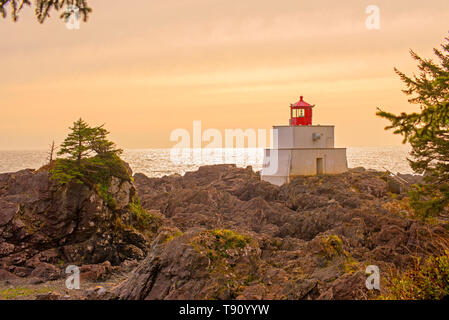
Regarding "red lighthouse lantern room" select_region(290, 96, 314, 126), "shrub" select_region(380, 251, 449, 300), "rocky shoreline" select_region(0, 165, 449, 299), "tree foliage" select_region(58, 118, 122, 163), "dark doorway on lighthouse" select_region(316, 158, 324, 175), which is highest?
"red lighthouse lantern room" select_region(290, 96, 314, 126)

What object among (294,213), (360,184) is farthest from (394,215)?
(360,184)

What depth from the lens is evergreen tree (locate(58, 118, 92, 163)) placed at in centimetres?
2391

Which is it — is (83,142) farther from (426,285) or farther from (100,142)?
(426,285)

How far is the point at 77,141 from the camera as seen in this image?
79.5 ft

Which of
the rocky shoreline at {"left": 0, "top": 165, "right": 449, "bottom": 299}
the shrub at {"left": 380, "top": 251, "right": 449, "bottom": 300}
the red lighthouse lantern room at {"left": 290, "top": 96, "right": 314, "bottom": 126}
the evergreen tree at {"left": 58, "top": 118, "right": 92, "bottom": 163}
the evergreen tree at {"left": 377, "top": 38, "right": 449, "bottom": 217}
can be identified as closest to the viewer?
the shrub at {"left": 380, "top": 251, "right": 449, "bottom": 300}

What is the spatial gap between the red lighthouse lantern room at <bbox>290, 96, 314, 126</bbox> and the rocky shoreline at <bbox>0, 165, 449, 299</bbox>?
187 inches

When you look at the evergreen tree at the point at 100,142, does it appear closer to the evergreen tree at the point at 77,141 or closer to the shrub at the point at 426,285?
Answer: the evergreen tree at the point at 77,141

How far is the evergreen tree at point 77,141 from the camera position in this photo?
78.4ft

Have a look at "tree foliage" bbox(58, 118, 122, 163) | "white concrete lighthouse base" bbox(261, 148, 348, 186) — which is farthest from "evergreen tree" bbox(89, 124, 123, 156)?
"white concrete lighthouse base" bbox(261, 148, 348, 186)

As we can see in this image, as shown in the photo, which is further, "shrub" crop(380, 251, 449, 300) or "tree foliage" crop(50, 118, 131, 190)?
"tree foliage" crop(50, 118, 131, 190)

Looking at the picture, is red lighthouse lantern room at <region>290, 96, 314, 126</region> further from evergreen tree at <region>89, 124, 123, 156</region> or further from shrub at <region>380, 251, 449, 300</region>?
shrub at <region>380, 251, 449, 300</region>

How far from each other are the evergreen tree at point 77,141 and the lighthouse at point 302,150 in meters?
16.7

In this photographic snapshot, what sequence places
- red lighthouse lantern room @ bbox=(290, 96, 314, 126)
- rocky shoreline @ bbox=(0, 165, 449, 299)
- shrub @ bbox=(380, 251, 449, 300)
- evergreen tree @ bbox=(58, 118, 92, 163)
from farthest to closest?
red lighthouse lantern room @ bbox=(290, 96, 314, 126) < evergreen tree @ bbox=(58, 118, 92, 163) < rocky shoreline @ bbox=(0, 165, 449, 299) < shrub @ bbox=(380, 251, 449, 300)
